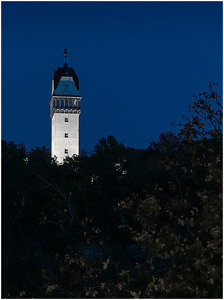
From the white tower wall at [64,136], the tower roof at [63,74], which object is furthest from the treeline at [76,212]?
the tower roof at [63,74]

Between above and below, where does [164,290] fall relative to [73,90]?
below

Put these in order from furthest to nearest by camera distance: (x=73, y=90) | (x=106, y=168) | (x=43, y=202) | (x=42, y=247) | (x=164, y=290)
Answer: (x=73, y=90) → (x=106, y=168) → (x=43, y=202) → (x=42, y=247) → (x=164, y=290)

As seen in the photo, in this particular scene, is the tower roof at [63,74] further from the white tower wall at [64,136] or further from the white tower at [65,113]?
the white tower wall at [64,136]

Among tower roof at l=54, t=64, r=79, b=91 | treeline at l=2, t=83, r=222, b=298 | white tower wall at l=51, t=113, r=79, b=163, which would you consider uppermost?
tower roof at l=54, t=64, r=79, b=91

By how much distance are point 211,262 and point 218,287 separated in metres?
0.55

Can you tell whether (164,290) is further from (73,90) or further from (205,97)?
(73,90)

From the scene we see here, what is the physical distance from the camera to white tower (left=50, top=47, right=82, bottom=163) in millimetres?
78438

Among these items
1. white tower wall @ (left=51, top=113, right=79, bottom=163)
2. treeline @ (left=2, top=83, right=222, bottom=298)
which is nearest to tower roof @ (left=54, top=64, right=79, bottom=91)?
white tower wall @ (left=51, top=113, right=79, bottom=163)

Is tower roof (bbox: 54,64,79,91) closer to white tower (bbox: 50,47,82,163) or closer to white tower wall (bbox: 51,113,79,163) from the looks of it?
white tower (bbox: 50,47,82,163)

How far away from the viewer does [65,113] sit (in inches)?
3174

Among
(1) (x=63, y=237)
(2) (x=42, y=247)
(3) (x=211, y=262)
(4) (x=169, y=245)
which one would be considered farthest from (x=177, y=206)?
(2) (x=42, y=247)

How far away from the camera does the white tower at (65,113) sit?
78.4m

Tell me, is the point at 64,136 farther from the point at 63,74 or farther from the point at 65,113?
the point at 63,74

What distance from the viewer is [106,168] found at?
131 feet
